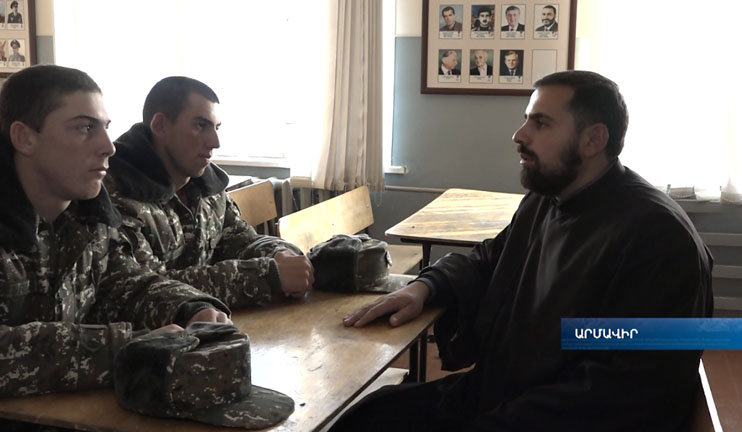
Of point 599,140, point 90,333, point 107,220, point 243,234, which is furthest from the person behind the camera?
point 243,234

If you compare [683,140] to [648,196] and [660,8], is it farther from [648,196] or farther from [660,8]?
[648,196]

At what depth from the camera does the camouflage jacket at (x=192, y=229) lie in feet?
6.86

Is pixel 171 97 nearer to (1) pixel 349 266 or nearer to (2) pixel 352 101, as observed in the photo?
(1) pixel 349 266

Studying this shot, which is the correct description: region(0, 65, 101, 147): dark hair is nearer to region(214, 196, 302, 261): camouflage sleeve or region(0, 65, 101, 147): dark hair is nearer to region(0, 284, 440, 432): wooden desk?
region(0, 284, 440, 432): wooden desk

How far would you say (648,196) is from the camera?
1.82 meters

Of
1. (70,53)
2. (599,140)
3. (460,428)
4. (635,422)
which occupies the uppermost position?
(70,53)

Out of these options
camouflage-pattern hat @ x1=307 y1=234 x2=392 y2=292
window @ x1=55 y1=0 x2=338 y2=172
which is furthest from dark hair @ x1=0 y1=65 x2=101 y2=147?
window @ x1=55 y1=0 x2=338 y2=172

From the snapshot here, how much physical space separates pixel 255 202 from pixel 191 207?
123 cm

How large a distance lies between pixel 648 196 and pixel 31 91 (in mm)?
1354

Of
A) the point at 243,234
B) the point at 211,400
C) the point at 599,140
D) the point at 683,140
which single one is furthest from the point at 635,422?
the point at 683,140

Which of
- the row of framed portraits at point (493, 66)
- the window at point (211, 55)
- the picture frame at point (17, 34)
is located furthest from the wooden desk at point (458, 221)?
the picture frame at point (17, 34)

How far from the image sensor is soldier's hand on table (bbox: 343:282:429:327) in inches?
77.0

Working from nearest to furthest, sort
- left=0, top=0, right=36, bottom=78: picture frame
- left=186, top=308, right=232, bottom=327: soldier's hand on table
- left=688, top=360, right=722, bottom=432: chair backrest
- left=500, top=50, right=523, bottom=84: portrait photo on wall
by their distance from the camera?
left=688, top=360, right=722, bottom=432: chair backrest < left=186, top=308, right=232, bottom=327: soldier's hand on table < left=500, top=50, right=523, bottom=84: portrait photo on wall < left=0, top=0, right=36, bottom=78: picture frame

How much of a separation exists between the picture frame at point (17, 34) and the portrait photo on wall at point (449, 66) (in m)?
2.64
